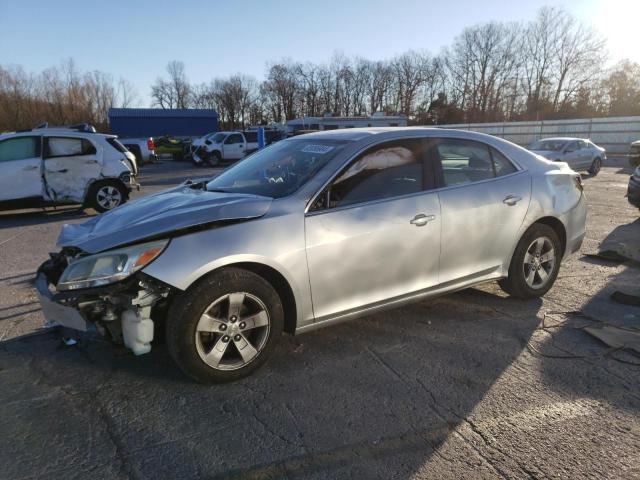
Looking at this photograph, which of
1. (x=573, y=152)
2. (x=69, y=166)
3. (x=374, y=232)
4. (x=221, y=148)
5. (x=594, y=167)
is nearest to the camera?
(x=374, y=232)

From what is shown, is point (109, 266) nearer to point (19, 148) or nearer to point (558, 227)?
point (558, 227)

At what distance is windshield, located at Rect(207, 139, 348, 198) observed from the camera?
11.4 ft

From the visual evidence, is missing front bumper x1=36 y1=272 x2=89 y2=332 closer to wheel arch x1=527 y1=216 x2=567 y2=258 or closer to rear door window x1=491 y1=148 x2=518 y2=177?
rear door window x1=491 y1=148 x2=518 y2=177

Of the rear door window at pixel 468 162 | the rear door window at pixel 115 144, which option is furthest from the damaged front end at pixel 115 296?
the rear door window at pixel 115 144

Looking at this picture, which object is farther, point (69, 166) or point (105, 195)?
point (105, 195)

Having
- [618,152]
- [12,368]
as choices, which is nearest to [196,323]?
[12,368]

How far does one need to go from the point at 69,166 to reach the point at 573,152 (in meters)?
17.1

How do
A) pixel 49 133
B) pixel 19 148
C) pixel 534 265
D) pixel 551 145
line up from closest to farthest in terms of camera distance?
pixel 534 265 < pixel 19 148 < pixel 49 133 < pixel 551 145

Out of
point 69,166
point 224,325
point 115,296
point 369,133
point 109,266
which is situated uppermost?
point 369,133

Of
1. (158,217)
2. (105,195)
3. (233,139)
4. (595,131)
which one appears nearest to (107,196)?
(105,195)

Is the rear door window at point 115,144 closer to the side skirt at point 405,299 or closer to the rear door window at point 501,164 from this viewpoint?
the rear door window at point 501,164

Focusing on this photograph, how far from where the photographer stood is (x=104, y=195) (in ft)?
33.3

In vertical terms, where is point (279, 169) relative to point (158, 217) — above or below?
above

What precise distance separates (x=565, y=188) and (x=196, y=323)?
3649 mm
